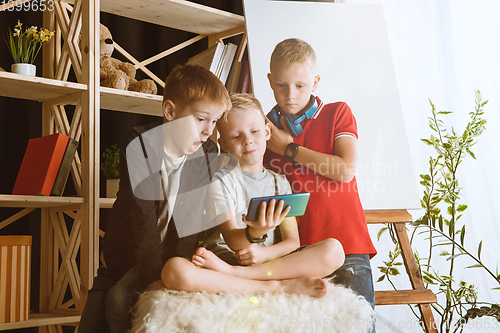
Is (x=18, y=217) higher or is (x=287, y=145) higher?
(x=287, y=145)

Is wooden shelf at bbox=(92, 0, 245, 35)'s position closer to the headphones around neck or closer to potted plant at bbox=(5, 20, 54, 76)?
potted plant at bbox=(5, 20, 54, 76)

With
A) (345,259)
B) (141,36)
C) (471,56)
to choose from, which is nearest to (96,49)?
(141,36)

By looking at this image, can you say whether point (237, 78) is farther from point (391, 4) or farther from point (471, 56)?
point (471, 56)

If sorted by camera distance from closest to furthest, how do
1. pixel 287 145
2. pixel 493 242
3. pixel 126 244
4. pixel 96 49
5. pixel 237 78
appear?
pixel 126 244
pixel 287 145
pixel 96 49
pixel 237 78
pixel 493 242

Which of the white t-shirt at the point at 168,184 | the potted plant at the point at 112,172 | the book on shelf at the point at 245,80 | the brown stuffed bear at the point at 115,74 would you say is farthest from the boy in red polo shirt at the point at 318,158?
the potted plant at the point at 112,172

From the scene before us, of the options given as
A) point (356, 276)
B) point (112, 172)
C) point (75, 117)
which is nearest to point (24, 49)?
point (75, 117)

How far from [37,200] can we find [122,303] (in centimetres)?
47

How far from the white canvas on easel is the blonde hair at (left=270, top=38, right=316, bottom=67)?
0.06ft

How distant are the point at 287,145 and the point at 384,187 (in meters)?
0.36

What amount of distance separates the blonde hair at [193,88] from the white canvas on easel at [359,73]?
18 cm

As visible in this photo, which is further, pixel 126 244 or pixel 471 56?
pixel 471 56

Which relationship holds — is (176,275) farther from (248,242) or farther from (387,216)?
(387,216)

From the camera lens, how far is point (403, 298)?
4.35 ft

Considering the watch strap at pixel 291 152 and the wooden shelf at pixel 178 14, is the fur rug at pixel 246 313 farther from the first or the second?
the wooden shelf at pixel 178 14
